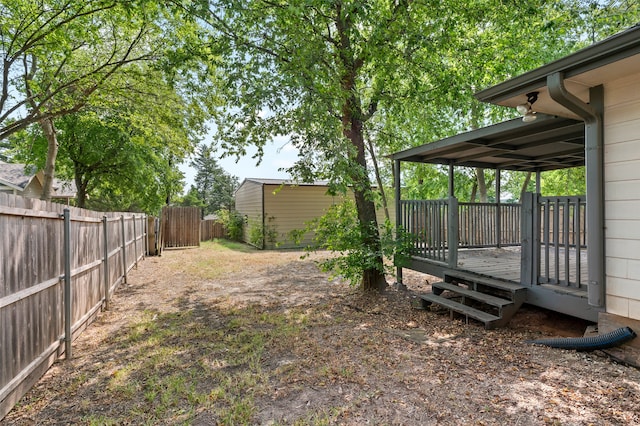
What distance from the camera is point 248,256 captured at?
1138 cm

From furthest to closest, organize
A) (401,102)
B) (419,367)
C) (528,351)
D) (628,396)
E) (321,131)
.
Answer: (401,102) < (321,131) < (528,351) < (419,367) < (628,396)

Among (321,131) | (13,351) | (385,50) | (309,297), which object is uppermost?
(385,50)

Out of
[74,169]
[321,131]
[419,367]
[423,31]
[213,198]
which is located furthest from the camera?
[213,198]

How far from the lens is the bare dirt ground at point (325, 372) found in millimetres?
2396

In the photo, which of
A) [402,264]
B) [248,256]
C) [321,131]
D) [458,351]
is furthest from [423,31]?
[248,256]

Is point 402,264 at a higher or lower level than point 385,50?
lower

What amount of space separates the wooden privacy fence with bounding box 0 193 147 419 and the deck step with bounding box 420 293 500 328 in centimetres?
451

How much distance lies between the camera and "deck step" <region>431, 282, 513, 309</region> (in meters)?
4.04

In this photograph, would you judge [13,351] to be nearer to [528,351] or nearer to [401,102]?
[528,351]

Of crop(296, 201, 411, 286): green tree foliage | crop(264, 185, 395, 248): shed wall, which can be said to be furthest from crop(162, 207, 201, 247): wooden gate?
crop(296, 201, 411, 286): green tree foliage

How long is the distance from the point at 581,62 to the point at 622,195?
126 centimetres

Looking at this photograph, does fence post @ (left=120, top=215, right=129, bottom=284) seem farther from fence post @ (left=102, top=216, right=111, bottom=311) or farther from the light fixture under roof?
the light fixture under roof

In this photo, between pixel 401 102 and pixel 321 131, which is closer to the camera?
pixel 321 131

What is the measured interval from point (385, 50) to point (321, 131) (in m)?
2.12
